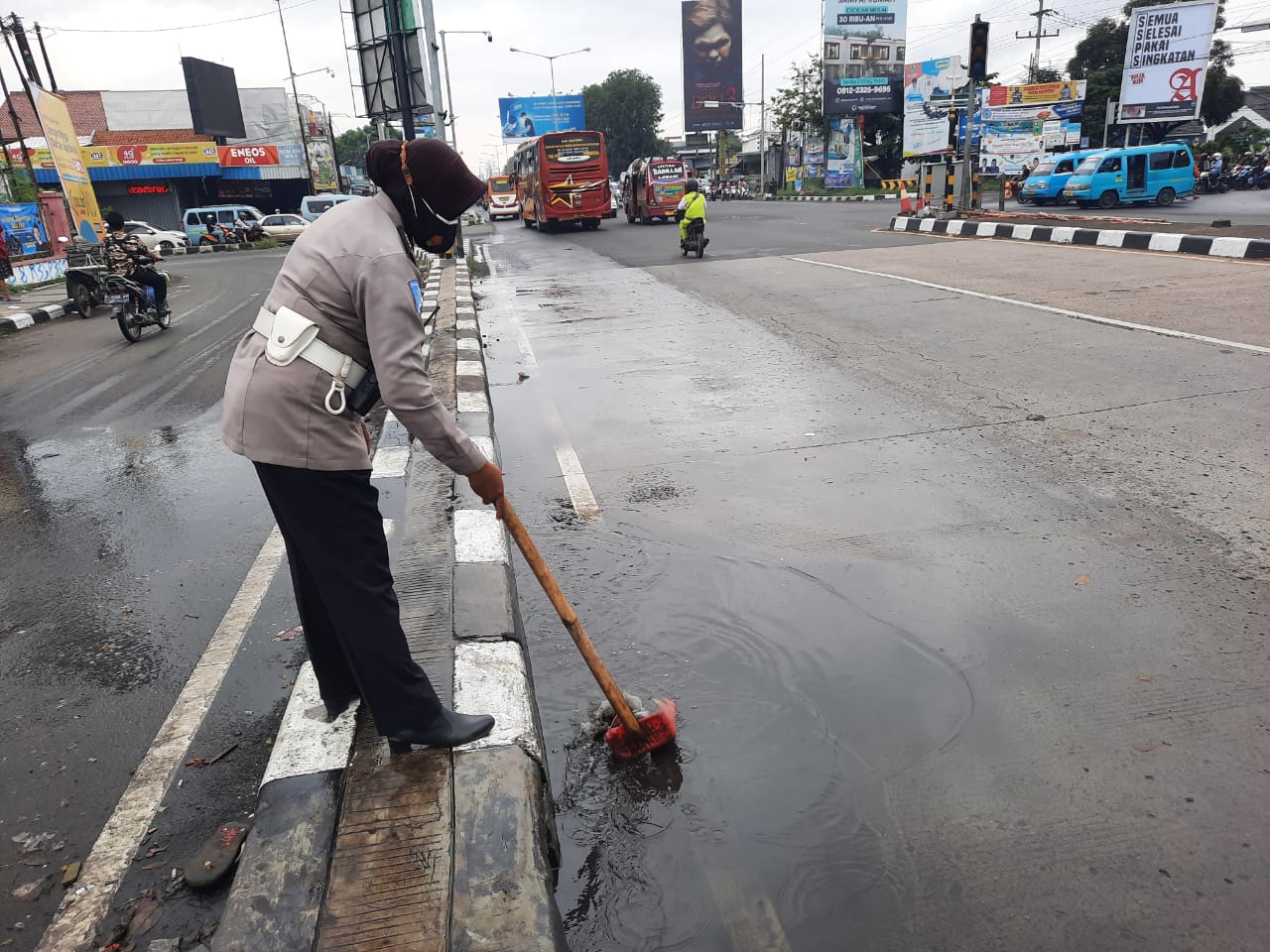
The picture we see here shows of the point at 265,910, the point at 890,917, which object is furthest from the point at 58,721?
the point at 890,917

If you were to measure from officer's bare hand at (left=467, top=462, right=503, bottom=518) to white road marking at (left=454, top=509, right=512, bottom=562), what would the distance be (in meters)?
1.39

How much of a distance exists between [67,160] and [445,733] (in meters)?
19.1

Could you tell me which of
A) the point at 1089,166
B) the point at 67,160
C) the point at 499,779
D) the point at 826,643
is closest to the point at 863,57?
the point at 1089,166

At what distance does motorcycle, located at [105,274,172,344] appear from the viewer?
1100 cm

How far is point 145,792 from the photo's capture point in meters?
2.58

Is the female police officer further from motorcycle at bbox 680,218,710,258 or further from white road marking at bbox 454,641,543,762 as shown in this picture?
motorcycle at bbox 680,218,710,258

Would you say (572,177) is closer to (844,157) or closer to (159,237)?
(159,237)

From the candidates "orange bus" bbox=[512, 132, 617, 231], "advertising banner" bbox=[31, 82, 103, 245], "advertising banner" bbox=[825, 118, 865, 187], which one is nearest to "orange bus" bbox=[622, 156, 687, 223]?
"orange bus" bbox=[512, 132, 617, 231]

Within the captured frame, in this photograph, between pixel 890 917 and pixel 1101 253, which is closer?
pixel 890 917

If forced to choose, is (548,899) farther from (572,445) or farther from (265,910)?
(572,445)

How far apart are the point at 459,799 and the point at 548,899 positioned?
395 mm

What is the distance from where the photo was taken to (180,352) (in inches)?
403

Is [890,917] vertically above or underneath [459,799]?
underneath

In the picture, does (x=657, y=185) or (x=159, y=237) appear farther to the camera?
(x=657, y=185)
